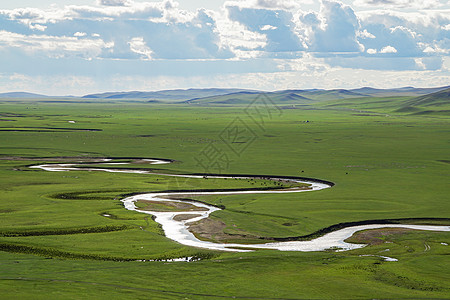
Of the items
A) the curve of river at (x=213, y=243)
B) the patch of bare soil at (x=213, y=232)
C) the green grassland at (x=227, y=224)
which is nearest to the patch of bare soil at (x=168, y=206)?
the curve of river at (x=213, y=243)

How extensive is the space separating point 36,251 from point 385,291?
83.4ft

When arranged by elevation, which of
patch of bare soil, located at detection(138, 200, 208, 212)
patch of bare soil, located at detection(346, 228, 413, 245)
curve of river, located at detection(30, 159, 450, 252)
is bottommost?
patch of bare soil, located at detection(346, 228, 413, 245)

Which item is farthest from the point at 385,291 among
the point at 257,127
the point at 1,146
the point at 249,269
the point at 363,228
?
the point at 257,127

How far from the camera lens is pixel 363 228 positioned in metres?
55.5

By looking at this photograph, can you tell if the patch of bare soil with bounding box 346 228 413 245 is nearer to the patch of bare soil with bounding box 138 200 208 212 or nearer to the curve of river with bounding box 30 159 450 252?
the curve of river with bounding box 30 159 450 252

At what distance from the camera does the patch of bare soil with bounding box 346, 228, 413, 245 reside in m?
50.6

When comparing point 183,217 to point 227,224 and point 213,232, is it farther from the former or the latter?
point 213,232

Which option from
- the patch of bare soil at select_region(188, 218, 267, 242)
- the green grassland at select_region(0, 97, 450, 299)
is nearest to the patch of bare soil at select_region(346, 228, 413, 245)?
the green grassland at select_region(0, 97, 450, 299)

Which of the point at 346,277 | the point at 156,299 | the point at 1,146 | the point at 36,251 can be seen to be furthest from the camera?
the point at 1,146

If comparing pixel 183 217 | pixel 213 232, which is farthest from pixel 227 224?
pixel 183 217

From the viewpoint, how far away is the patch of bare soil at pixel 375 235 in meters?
50.6

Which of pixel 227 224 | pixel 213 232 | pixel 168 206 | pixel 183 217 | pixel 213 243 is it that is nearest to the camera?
pixel 213 243

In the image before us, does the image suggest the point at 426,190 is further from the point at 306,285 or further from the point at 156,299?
the point at 156,299

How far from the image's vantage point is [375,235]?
5250 cm
